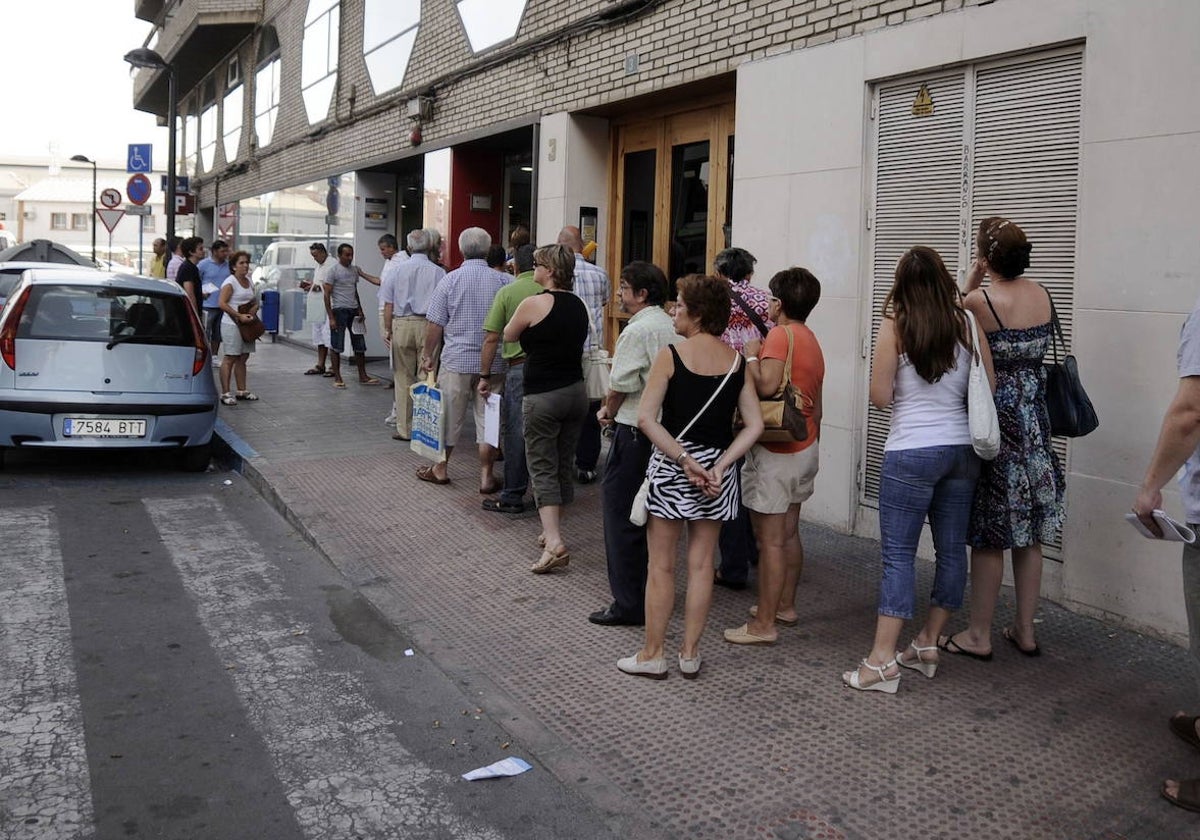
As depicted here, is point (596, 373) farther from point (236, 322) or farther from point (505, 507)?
point (236, 322)

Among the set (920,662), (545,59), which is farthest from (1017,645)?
(545,59)

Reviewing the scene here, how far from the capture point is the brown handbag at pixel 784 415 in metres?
4.70

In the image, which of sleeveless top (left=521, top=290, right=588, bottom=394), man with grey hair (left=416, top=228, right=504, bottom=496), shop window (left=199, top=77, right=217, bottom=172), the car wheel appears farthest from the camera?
shop window (left=199, top=77, right=217, bottom=172)

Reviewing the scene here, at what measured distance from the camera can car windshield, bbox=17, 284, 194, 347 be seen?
848 cm

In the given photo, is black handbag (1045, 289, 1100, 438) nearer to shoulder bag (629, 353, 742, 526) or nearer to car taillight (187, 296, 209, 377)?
shoulder bag (629, 353, 742, 526)

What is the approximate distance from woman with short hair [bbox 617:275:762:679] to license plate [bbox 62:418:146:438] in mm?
5483

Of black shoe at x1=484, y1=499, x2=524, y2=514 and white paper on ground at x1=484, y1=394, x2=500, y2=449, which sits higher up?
white paper on ground at x1=484, y1=394, x2=500, y2=449

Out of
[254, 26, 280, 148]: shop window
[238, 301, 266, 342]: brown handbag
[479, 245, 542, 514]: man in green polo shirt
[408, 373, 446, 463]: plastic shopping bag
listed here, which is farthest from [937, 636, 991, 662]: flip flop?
[254, 26, 280, 148]: shop window

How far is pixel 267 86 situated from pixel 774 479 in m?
18.8

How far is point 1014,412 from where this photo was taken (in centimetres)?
458

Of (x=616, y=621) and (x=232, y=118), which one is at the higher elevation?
(x=232, y=118)

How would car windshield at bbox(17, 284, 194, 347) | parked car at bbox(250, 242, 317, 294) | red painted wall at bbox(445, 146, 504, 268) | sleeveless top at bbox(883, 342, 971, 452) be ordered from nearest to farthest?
sleeveless top at bbox(883, 342, 971, 452)
car windshield at bbox(17, 284, 194, 347)
red painted wall at bbox(445, 146, 504, 268)
parked car at bbox(250, 242, 317, 294)

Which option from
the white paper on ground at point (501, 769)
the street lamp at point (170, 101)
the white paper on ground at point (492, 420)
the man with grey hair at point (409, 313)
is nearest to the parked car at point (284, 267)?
the street lamp at point (170, 101)

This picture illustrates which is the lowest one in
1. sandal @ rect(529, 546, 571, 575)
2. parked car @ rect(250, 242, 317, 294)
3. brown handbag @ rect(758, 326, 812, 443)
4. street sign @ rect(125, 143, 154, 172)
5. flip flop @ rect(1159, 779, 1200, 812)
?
flip flop @ rect(1159, 779, 1200, 812)
